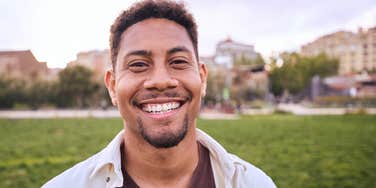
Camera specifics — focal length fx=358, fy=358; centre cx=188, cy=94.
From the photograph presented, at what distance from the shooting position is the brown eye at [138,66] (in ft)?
5.75

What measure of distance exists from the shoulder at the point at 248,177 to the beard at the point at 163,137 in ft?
1.26

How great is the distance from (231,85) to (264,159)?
3632 centimetres

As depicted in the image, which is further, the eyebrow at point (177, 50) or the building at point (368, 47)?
the building at point (368, 47)

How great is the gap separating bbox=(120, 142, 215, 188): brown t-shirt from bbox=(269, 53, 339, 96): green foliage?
2223 inches

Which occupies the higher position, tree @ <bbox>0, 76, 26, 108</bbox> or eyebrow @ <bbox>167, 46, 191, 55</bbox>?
eyebrow @ <bbox>167, 46, 191, 55</bbox>

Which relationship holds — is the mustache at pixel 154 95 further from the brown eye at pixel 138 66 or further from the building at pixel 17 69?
the building at pixel 17 69

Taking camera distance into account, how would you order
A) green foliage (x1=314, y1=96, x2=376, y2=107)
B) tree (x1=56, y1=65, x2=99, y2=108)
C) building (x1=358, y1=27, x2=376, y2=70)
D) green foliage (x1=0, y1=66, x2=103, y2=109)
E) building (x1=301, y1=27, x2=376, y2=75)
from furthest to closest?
building (x1=301, y1=27, x2=376, y2=75), building (x1=358, y1=27, x2=376, y2=70), green foliage (x1=314, y1=96, x2=376, y2=107), tree (x1=56, y1=65, x2=99, y2=108), green foliage (x1=0, y1=66, x2=103, y2=109)

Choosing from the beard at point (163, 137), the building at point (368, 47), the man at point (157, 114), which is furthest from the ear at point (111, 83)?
the building at point (368, 47)

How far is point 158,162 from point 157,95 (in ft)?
1.26

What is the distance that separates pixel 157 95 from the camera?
171 centimetres

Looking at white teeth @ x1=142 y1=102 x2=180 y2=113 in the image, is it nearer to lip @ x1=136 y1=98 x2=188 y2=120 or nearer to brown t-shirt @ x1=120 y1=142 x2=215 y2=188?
lip @ x1=136 y1=98 x2=188 y2=120

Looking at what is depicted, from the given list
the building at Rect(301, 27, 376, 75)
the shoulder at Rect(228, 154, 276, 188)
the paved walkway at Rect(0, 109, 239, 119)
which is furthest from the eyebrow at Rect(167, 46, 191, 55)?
the building at Rect(301, 27, 376, 75)

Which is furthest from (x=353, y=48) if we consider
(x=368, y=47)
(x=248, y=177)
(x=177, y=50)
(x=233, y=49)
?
(x=177, y=50)

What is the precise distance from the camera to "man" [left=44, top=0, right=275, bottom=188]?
1.71m
